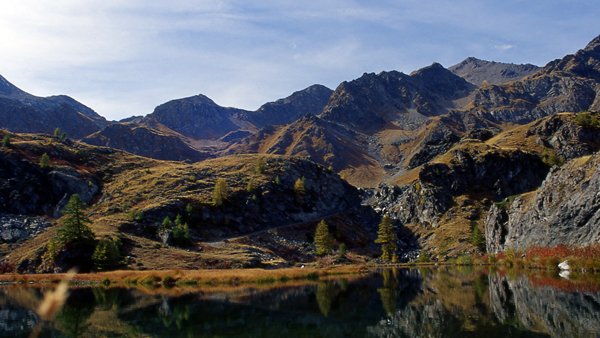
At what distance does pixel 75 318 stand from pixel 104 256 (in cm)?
4702

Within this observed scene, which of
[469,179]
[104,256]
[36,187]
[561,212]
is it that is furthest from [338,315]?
[469,179]

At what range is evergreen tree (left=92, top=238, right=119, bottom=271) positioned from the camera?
67.9 m

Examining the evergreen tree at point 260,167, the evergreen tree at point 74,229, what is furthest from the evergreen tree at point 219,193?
the evergreen tree at point 74,229

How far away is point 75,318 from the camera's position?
26688mm

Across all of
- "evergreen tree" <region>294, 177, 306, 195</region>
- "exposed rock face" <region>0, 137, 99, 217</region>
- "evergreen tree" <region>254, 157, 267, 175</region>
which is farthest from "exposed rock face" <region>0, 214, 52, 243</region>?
"evergreen tree" <region>294, 177, 306, 195</region>

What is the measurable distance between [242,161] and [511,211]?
121 metres

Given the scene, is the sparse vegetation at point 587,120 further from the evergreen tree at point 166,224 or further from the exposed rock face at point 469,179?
the evergreen tree at point 166,224

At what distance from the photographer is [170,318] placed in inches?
1022

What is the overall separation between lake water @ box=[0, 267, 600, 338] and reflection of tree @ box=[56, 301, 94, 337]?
71 mm

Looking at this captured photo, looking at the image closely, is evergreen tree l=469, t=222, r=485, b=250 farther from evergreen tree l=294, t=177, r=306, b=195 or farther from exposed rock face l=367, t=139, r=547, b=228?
evergreen tree l=294, t=177, r=306, b=195

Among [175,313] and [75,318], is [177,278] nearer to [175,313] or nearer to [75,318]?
[75,318]

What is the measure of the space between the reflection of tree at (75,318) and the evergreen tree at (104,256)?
3681cm

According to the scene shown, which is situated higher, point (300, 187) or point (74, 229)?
point (300, 187)

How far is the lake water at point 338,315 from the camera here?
2069cm
